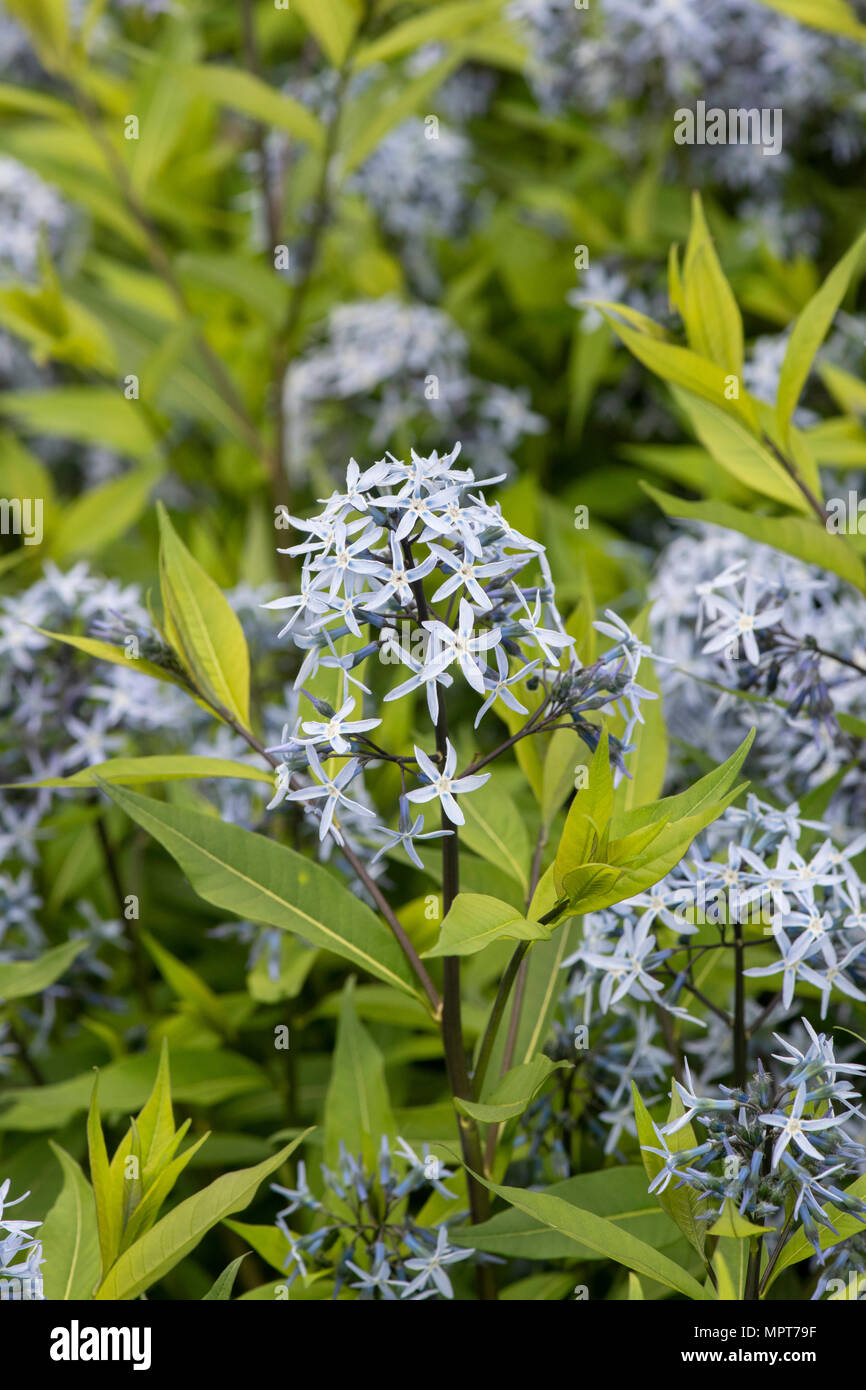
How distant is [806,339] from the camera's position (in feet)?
4.91

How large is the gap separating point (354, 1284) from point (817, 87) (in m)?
2.38

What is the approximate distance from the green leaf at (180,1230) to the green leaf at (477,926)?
271 mm

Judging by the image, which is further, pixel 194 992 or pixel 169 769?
pixel 194 992

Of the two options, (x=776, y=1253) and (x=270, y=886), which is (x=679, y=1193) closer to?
(x=776, y=1253)

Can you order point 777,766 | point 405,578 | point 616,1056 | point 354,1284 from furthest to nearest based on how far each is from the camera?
point 777,766
point 616,1056
point 354,1284
point 405,578

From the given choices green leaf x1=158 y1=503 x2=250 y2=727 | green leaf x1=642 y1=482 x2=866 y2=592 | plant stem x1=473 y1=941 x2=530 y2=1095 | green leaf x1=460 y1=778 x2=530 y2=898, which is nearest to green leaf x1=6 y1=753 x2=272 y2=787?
green leaf x1=158 y1=503 x2=250 y2=727

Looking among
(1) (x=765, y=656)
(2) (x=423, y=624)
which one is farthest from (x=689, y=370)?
(2) (x=423, y=624)

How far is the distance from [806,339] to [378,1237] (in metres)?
1.11

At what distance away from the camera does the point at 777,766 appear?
174cm

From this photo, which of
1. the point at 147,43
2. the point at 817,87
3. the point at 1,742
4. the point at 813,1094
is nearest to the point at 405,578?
the point at 813,1094

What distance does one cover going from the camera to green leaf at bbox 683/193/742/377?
4.97 feet

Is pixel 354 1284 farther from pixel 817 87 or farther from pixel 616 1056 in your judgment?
pixel 817 87

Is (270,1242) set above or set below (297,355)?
below
